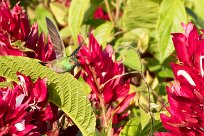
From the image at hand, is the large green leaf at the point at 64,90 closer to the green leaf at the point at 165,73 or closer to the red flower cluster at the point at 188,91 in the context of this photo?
the red flower cluster at the point at 188,91

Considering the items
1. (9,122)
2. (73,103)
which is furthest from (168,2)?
(9,122)

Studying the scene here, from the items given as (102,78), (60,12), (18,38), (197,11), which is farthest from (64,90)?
(60,12)

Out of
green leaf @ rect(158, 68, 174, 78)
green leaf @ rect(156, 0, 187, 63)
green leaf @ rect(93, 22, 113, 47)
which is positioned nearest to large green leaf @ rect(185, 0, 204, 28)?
green leaf @ rect(156, 0, 187, 63)

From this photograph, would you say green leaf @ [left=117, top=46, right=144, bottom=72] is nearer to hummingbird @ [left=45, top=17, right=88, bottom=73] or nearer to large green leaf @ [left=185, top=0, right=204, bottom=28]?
large green leaf @ [left=185, top=0, right=204, bottom=28]

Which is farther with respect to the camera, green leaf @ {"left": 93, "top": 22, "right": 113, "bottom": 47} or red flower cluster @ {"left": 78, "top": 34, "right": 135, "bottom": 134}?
green leaf @ {"left": 93, "top": 22, "right": 113, "bottom": 47}

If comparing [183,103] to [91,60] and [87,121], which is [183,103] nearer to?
[87,121]

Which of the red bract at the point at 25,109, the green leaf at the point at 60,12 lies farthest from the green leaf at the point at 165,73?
the red bract at the point at 25,109
